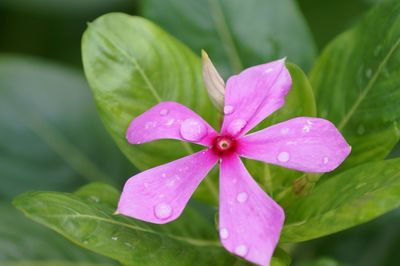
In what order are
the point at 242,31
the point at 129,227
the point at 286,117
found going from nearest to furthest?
the point at 129,227, the point at 286,117, the point at 242,31

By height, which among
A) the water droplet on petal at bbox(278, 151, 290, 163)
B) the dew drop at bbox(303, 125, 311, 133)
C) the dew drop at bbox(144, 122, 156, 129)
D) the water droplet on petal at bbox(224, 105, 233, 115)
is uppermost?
the dew drop at bbox(144, 122, 156, 129)

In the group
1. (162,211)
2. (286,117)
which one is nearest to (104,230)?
(162,211)

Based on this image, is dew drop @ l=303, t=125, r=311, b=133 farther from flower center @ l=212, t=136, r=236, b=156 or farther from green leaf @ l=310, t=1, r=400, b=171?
green leaf @ l=310, t=1, r=400, b=171

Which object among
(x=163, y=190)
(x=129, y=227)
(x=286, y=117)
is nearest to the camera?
(x=163, y=190)

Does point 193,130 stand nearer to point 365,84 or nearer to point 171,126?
point 171,126

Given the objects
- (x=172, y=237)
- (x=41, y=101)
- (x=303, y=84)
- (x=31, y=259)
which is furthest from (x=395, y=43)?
(x=41, y=101)

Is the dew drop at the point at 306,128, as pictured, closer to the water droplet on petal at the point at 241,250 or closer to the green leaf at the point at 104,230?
the water droplet on petal at the point at 241,250

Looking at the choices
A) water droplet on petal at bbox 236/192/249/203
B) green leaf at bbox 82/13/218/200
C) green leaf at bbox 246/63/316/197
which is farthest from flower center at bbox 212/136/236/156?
green leaf at bbox 82/13/218/200

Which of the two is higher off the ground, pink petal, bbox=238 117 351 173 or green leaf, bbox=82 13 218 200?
green leaf, bbox=82 13 218 200
